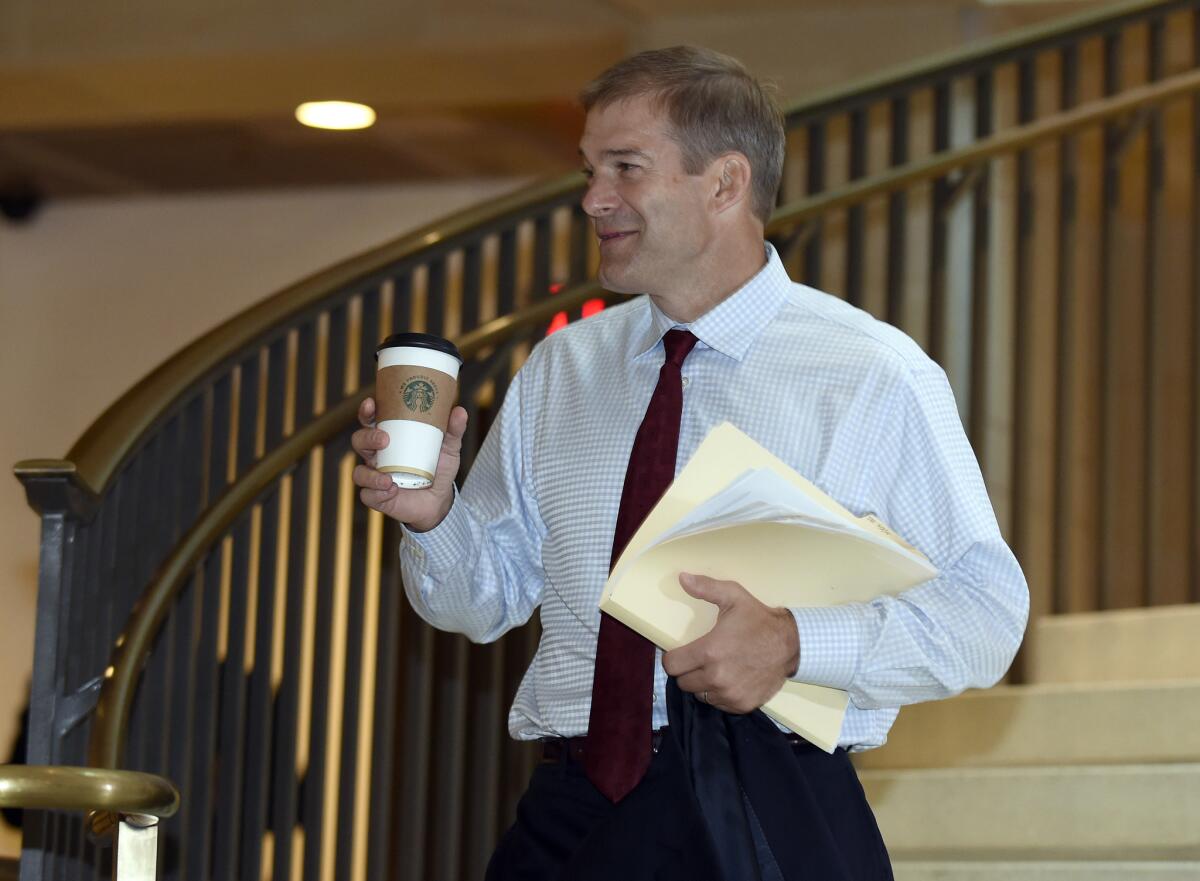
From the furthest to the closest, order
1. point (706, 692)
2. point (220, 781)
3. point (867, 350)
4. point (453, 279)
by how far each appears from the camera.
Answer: point (453, 279)
point (220, 781)
point (867, 350)
point (706, 692)

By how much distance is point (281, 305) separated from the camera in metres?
3.15

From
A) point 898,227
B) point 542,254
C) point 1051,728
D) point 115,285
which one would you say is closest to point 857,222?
point 898,227

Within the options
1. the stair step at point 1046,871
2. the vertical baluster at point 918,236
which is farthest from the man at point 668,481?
the vertical baluster at point 918,236

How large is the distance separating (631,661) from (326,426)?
135 centimetres

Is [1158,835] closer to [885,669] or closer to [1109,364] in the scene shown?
[1109,364]

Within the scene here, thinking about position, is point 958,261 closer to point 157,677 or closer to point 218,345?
point 218,345

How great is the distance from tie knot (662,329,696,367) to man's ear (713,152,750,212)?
0.17m

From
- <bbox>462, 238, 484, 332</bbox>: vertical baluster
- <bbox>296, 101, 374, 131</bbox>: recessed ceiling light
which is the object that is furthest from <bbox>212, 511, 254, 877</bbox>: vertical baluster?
<bbox>296, 101, 374, 131</bbox>: recessed ceiling light

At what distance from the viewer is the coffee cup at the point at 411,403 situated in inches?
72.2

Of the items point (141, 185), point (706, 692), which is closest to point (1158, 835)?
point (706, 692)

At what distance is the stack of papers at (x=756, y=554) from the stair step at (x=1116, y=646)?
7.35 ft

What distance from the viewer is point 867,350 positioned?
2006mm

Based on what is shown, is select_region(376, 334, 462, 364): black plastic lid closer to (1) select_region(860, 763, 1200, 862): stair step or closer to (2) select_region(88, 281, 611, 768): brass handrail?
(2) select_region(88, 281, 611, 768): brass handrail

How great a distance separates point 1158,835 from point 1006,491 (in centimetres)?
152
